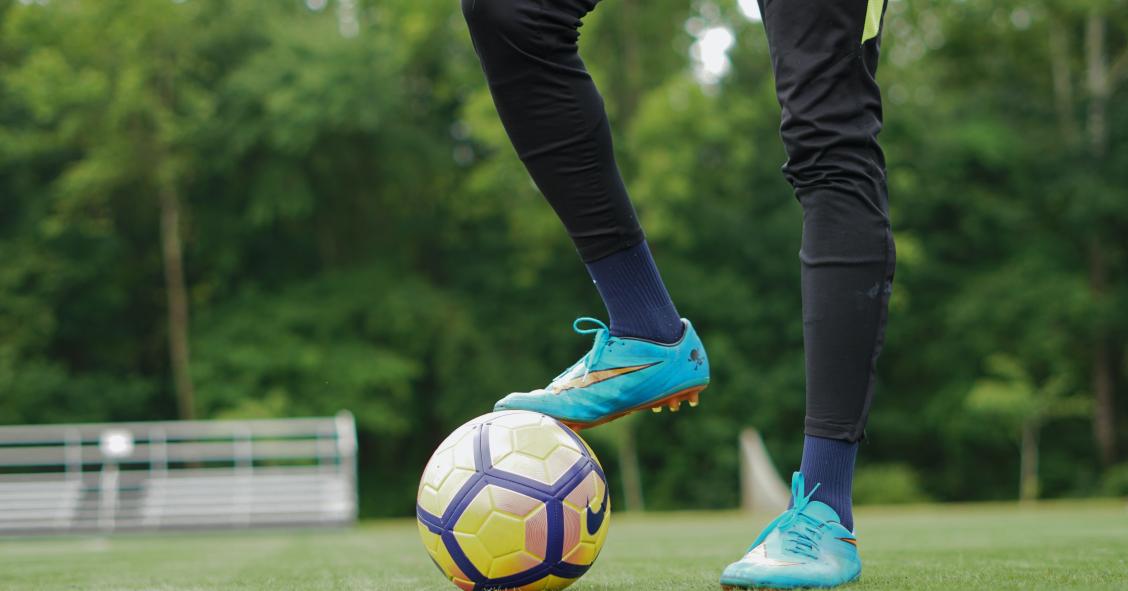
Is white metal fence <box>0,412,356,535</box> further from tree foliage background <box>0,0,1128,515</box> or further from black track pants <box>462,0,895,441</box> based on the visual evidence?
black track pants <box>462,0,895,441</box>

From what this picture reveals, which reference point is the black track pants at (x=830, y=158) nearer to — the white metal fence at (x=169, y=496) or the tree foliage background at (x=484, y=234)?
the white metal fence at (x=169, y=496)

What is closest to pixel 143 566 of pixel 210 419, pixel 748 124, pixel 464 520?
pixel 464 520

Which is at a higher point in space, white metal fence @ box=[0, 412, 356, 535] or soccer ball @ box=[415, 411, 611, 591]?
soccer ball @ box=[415, 411, 611, 591]

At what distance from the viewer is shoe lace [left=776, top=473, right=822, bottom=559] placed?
71.5 inches

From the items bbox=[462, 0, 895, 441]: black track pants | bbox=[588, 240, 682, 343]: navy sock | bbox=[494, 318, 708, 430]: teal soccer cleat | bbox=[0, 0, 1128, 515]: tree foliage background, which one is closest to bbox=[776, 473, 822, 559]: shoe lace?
bbox=[462, 0, 895, 441]: black track pants

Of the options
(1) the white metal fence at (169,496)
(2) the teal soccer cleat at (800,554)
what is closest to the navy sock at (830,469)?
(2) the teal soccer cleat at (800,554)

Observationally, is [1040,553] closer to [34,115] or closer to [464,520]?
[464,520]

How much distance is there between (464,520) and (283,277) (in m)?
19.3

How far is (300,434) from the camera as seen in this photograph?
55.4ft

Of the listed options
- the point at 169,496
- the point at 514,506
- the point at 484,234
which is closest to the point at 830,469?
the point at 514,506

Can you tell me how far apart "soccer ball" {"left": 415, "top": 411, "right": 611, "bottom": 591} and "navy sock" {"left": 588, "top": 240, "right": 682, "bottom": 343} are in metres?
0.25

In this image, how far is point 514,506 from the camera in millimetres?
2041

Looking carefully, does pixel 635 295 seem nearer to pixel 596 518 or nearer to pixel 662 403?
pixel 662 403

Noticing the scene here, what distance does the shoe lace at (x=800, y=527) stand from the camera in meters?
1.82
